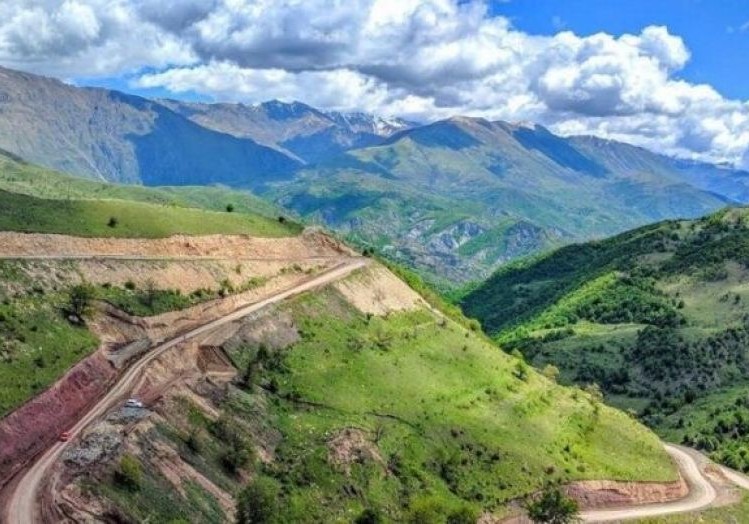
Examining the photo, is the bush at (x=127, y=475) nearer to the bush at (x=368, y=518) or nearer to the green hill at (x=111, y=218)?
the bush at (x=368, y=518)

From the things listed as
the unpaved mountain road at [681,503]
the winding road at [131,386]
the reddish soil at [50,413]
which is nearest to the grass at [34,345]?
the reddish soil at [50,413]

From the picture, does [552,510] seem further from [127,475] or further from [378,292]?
[378,292]

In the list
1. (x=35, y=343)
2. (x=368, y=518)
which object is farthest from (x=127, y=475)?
(x=368, y=518)

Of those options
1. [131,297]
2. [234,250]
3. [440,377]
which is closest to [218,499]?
[131,297]

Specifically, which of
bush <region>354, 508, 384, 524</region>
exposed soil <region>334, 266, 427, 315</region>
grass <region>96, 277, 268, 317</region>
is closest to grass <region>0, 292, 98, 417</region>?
grass <region>96, 277, 268, 317</region>

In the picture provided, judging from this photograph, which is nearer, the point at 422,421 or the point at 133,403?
the point at 133,403

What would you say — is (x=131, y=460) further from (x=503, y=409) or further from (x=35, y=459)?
(x=503, y=409)

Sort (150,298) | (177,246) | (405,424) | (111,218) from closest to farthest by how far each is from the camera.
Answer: (150,298) → (405,424) → (111,218) → (177,246)
